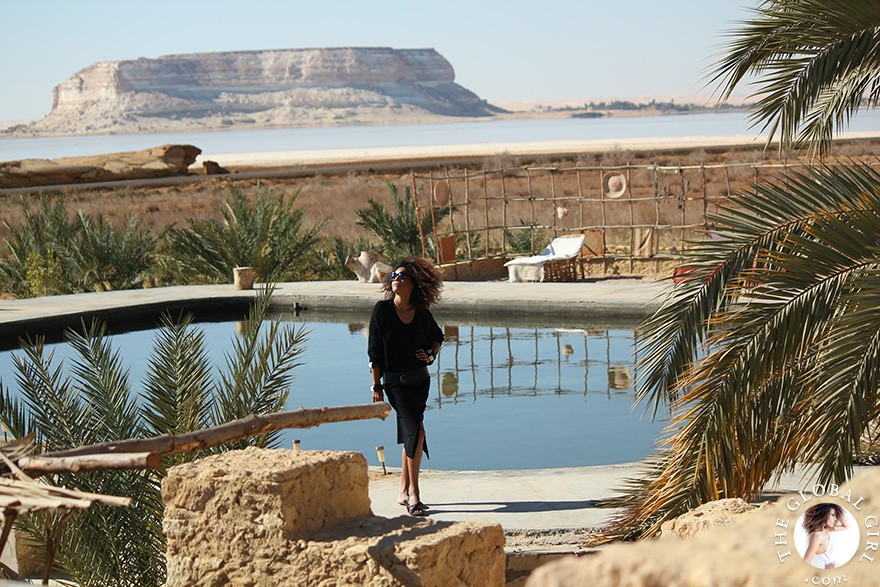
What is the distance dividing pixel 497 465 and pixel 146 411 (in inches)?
159

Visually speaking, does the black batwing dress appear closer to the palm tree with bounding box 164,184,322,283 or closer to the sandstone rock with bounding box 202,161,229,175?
the palm tree with bounding box 164,184,322,283

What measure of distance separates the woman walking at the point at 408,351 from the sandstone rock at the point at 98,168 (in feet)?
127

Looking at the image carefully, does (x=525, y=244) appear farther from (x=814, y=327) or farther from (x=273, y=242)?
(x=814, y=327)

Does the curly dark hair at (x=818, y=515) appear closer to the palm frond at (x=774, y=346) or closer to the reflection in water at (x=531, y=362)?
the palm frond at (x=774, y=346)

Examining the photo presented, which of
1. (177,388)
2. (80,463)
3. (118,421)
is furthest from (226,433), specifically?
(177,388)

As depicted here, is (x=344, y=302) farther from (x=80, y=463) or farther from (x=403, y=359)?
(x=80, y=463)

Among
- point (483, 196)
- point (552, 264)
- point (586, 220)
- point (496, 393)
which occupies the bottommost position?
point (496, 393)

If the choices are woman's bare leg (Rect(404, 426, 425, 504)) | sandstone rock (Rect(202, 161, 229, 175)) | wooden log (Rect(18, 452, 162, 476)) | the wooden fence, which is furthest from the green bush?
sandstone rock (Rect(202, 161, 229, 175))

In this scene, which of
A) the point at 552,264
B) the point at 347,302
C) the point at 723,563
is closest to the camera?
the point at 723,563

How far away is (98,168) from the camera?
157ft

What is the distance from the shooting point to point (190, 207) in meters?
37.8

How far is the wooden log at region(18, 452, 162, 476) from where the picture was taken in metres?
3.52

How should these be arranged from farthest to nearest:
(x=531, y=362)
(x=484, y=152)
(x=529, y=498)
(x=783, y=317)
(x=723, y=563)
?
(x=484, y=152) < (x=531, y=362) < (x=529, y=498) < (x=783, y=317) < (x=723, y=563)

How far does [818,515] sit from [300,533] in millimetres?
2411
